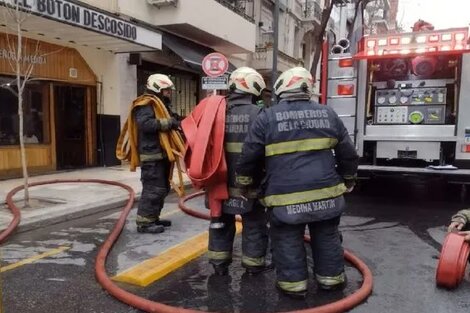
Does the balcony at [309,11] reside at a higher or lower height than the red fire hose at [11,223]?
higher

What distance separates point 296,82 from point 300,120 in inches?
11.7

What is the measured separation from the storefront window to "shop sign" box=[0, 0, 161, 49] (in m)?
2.13

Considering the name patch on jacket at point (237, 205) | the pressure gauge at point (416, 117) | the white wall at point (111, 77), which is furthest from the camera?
the white wall at point (111, 77)

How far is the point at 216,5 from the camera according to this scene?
13742 mm

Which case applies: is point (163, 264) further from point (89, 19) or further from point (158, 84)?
point (89, 19)

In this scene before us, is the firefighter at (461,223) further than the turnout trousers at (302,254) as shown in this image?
Yes

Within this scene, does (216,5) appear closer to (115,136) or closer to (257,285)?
(115,136)

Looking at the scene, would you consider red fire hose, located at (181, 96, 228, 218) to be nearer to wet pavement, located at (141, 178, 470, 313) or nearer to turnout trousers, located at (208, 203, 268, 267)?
turnout trousers, located at (208, 203, 268, 267)

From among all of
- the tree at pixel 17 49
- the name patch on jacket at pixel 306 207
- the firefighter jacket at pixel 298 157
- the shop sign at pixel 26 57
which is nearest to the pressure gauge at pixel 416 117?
the firefighter jacket at pixel 298 157

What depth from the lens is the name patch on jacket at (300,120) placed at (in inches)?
124

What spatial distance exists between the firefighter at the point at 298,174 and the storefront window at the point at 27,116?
7221 millimetres

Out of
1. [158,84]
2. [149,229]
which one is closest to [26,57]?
[158,84]

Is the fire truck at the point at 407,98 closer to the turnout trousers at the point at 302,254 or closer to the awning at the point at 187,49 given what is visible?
the turnout trousers at the point at 302,254

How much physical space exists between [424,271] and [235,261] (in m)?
1.63
